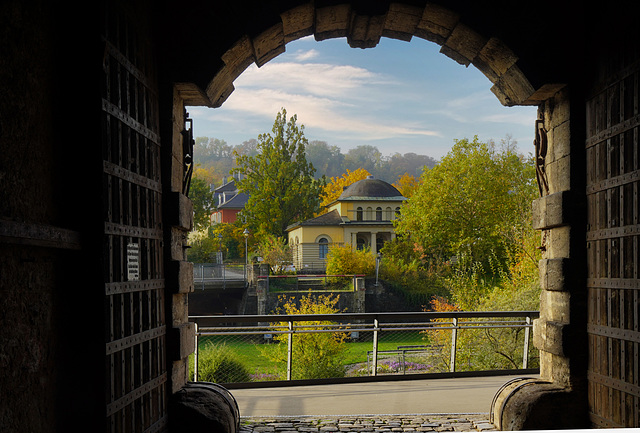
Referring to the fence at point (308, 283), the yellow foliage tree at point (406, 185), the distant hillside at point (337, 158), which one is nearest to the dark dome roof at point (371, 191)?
the yellow foliage tree at point (406, 185)

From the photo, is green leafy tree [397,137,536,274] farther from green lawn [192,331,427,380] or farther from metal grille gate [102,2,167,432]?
metal grille gate [102,2,167,432]

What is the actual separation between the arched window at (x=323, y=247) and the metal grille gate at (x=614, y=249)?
32963 mm

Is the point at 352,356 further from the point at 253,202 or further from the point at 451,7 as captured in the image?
the point at 253,202

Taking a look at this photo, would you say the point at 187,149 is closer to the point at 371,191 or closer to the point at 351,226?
the point at 351,226

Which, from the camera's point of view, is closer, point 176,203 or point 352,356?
point 176,203

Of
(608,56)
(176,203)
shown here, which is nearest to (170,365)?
(176,203)

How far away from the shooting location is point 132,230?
383cm

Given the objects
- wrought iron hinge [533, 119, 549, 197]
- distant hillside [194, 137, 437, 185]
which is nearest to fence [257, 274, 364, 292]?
wrought iron hinge [533, 119, 549, 197]

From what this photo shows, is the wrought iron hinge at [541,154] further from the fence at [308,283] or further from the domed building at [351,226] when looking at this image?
the domed building at [351,226]

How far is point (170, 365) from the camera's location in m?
4.49

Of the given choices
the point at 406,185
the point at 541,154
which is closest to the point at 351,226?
the point at 406,185

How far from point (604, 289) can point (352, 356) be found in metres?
15.2

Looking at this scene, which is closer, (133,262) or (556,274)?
(133,262)

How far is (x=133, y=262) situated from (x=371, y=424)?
2.78 metres
